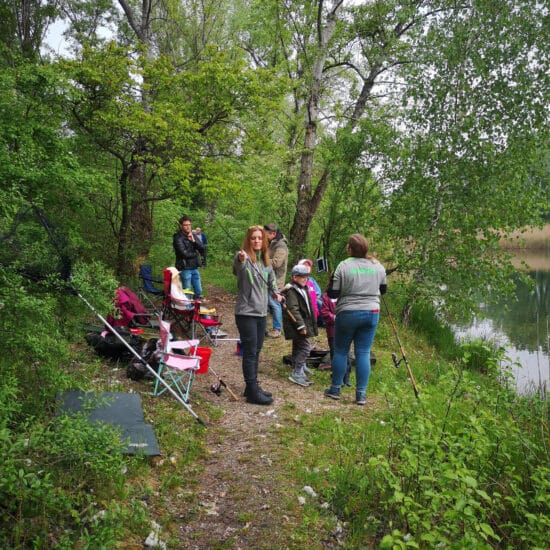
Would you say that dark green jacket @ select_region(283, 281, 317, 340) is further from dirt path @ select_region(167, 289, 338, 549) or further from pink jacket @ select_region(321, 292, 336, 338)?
dirt path @ select_region(167, 289, 338, 549)

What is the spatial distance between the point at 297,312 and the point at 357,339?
973mm

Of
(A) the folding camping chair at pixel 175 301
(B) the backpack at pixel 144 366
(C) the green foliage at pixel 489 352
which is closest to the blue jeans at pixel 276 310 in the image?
(A) the folding camping chair at pixel 175 301

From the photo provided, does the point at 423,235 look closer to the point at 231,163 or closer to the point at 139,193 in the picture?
the point at 231,163

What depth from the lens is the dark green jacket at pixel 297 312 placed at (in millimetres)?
5785

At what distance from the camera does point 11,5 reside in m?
12.6

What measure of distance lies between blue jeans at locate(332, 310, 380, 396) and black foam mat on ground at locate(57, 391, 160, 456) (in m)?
2.34

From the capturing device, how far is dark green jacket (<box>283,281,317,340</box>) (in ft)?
19.0

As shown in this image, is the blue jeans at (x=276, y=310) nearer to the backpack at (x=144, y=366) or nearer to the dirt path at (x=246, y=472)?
the dirt path at (x=246, y=472)

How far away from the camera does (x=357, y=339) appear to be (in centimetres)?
515

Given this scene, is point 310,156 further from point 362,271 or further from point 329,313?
point 362,271

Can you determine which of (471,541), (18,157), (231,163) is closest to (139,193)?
(231,163)

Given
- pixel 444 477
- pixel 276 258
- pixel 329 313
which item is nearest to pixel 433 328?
pixel 276 258

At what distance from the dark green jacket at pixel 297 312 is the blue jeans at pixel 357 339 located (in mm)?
647

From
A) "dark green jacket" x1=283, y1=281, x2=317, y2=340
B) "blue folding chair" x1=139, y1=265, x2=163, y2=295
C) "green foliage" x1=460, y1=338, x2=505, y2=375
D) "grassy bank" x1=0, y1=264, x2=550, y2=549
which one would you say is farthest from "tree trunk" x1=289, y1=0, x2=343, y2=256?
"green foliage" x1=460, y1=338, x2=505, y2=375
